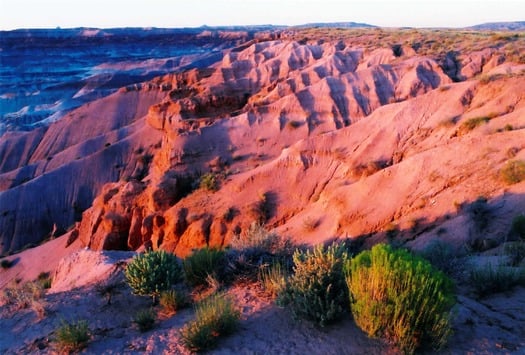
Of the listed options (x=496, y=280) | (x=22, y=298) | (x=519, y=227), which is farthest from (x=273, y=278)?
(x=519, y=227)

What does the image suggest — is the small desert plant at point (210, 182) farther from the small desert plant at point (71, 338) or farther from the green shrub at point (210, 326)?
the green shrub at point (210, 326)

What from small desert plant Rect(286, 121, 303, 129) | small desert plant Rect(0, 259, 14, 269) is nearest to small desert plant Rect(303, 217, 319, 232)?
small desert plant Rect(286, 121, 303, 129)

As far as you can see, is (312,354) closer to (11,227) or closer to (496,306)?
(496,306)

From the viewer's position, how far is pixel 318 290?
6.07 meters

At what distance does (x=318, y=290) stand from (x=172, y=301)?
222 cm

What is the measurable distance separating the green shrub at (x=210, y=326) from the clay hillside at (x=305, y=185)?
0.54ft

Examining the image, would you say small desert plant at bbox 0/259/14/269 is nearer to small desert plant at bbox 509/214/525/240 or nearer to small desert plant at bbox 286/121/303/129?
small desert plant at bbox 286/121/303/129

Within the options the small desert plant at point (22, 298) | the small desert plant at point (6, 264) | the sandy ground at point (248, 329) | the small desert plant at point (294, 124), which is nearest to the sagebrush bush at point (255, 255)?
the sandy ground at point (248, 329)

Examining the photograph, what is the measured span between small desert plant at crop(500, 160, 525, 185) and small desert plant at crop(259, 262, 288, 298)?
24.2ft

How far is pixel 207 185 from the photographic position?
22.0 metres

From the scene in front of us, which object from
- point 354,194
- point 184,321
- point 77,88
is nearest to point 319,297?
point 184,321

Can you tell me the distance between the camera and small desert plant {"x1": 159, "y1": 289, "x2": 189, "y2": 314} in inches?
279

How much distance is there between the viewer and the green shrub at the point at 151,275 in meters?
7.51

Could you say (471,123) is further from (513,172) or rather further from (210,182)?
(210,182)
